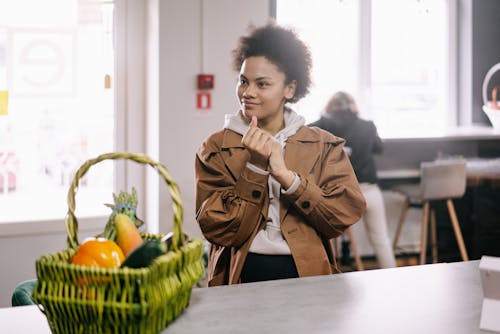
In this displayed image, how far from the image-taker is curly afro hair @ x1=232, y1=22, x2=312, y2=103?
214 centimetres

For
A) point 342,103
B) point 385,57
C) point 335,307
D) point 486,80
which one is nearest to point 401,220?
point 342,103

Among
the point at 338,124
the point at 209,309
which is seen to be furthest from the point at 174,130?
the point at 209,309

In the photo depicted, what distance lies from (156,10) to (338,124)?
141 cm

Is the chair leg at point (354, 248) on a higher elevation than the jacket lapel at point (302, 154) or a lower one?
lower

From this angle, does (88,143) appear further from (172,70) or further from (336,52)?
(336,52)

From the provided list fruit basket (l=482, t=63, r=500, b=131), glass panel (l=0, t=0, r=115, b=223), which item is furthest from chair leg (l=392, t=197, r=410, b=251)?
glass panel (l=0, t=0, r=115, b=223)

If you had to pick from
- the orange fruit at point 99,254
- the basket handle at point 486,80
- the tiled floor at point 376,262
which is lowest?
the tiled floor at point 376,262

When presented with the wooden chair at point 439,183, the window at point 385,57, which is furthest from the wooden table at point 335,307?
the window at point 385,57

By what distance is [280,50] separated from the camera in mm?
2137

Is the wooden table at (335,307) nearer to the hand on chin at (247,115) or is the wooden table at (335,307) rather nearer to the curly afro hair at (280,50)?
the hand on chin at (247,115)

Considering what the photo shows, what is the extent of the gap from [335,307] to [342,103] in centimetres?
348

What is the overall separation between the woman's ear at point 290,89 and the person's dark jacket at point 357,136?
2674 millimetres

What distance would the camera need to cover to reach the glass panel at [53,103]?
4.46 meters

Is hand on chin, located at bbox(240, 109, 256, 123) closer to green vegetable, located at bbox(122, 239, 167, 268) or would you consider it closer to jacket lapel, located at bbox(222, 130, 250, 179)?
jacket lapel, located at bbox(222, 130, 250, 179)
